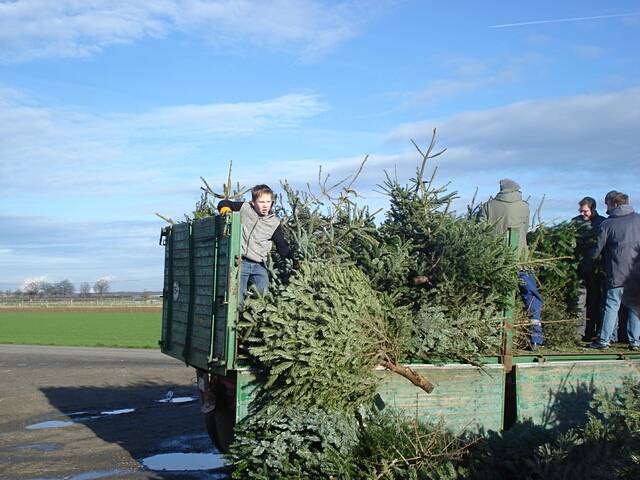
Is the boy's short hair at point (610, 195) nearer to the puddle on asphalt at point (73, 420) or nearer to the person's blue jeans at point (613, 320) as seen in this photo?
the person's blue jeans at point (613, 320)

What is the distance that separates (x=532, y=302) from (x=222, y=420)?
3.20 m

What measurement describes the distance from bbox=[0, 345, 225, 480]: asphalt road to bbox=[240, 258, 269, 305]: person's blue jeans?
197cm

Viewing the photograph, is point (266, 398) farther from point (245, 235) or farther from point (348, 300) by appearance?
point (245, 235)

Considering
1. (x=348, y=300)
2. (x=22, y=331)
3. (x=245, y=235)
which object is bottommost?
(x=22, y=331)

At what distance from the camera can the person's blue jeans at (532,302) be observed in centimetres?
773

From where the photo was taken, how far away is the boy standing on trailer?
7.26 m

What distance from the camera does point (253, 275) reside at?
23.9 ft

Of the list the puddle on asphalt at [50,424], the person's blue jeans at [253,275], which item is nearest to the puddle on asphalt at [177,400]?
the puddle on asphalt at [50,424]

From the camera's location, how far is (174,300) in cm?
840

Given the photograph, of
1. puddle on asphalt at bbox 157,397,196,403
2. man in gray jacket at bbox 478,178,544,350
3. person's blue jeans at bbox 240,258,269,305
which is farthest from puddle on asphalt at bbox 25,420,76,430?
man in gray jacket at bbox 478,178,544,350

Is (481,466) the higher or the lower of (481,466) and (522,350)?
the lower

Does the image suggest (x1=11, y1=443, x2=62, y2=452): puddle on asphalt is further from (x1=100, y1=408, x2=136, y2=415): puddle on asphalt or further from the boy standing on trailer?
the boy standing on trailer

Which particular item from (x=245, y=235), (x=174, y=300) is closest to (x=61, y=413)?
(x=174, y=300)

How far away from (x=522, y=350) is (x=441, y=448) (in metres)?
1.66
